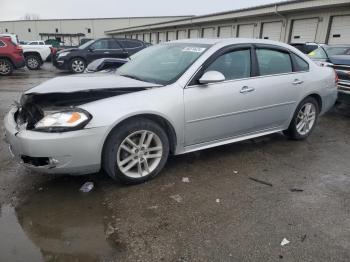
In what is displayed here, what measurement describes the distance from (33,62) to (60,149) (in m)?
16.2

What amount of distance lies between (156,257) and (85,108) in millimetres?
1528

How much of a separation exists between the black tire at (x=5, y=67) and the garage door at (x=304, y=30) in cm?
1453

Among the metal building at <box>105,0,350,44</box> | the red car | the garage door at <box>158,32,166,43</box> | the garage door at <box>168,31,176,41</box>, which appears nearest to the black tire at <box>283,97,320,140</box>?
the metal building at <box>105,0,350,44</box>

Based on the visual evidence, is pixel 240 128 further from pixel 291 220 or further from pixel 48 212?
pixel 48 212

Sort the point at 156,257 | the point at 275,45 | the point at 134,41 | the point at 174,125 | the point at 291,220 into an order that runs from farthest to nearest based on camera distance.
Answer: the point at 134,41, the point at 275,45, the point at 174,125, the point at 291,220, the point at 156,257

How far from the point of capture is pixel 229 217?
3.01 meters

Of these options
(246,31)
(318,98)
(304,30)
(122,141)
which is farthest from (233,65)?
(246,31)

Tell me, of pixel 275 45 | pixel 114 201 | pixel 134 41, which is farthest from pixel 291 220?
pixel 134 41

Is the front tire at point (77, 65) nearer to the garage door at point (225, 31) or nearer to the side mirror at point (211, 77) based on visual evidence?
the side mirror at point (211, 77)

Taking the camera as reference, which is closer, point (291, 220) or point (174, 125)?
point (291, 220)

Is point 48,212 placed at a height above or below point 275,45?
below

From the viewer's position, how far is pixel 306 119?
17.2 ft

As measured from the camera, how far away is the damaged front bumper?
3004mm

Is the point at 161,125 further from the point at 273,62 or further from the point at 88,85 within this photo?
the point at 273,62
